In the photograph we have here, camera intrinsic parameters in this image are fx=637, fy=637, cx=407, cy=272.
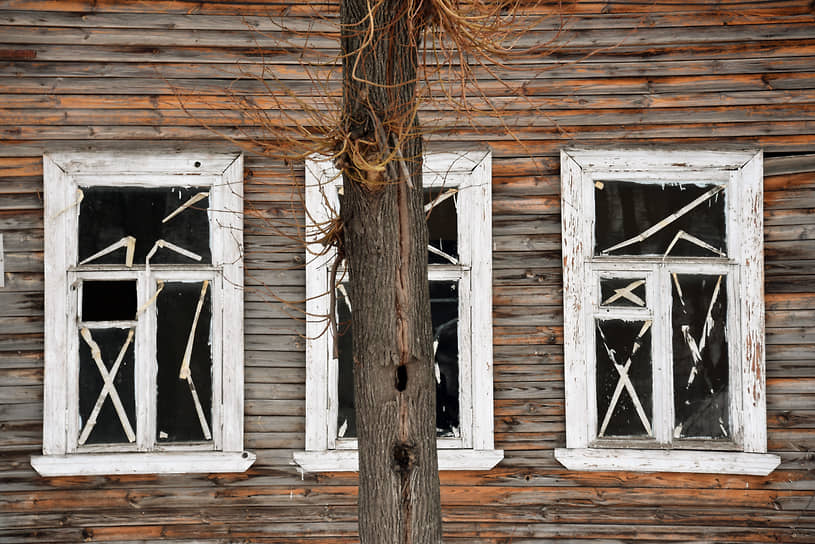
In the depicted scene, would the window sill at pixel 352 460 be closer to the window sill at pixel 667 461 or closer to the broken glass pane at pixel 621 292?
the window sill at pixel 667 461

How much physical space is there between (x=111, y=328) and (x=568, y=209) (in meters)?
2.99

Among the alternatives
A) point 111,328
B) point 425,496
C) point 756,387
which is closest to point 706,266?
point 756,387

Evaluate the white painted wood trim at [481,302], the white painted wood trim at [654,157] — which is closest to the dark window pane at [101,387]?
the white painted wood trim at [481,302]

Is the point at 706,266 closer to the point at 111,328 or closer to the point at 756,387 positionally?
the point at 756,387

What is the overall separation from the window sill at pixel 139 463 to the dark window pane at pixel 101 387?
121 millimetres

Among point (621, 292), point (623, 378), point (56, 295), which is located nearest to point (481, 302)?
point (621, 292)

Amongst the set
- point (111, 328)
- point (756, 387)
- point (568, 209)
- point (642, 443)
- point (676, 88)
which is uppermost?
point (676, 88)

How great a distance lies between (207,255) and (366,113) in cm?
210

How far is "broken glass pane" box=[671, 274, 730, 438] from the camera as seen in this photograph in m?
4.03

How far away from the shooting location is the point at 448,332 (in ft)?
13.3

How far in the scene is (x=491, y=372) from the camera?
13.0 feet

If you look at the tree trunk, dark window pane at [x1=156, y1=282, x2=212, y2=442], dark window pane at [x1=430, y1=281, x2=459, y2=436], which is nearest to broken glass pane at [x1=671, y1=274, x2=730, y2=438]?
dark window pane at [x1=430, y1=281, x2=459, y2=436]

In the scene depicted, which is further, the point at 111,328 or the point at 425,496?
the point at 111,328

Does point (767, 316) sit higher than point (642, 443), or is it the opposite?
point (767, 316)
